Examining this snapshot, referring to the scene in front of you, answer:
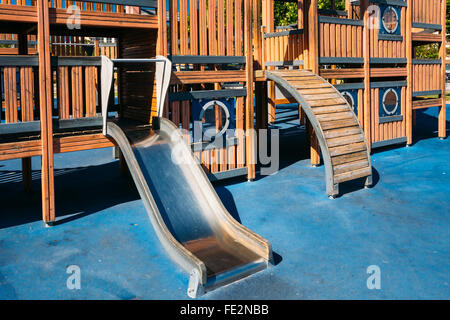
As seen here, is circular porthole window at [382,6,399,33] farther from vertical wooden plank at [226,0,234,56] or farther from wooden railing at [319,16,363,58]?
vertical wooden plank at [226,0,234,56]

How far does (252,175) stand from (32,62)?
5.37 m

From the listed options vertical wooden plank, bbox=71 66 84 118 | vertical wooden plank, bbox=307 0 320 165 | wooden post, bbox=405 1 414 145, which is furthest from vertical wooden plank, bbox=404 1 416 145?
vertical wooden plank, bbox=71 66 84 118

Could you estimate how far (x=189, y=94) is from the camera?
389 inches

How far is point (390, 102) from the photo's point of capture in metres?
14.0

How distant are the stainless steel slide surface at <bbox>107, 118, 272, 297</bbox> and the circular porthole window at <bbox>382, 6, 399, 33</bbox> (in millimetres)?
8361

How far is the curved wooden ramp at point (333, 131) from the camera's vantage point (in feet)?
30.5

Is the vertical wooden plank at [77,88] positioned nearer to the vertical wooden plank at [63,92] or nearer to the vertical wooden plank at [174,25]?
the vertical wooden plank at [63,92]

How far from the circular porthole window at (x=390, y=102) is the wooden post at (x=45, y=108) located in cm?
979

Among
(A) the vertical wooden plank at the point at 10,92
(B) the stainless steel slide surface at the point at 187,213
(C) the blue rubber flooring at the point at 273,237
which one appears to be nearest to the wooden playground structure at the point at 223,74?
(A) the vertical wooden plank at the point at 10,92

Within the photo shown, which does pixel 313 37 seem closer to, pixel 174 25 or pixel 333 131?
pixel 333 131

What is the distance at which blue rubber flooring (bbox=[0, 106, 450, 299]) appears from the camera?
5617 mm

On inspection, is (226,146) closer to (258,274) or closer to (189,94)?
(189,94)

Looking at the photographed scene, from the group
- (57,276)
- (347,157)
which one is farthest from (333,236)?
(57,276)
